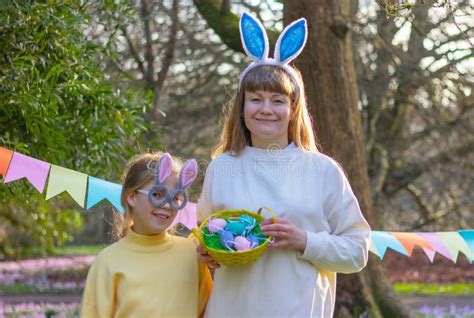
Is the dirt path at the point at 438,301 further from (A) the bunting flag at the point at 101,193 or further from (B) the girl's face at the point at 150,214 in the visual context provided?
(B) the girl's face at the point at 150,214

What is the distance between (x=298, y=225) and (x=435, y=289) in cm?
947

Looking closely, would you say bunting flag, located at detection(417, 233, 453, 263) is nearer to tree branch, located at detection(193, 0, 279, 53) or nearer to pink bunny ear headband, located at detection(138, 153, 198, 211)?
pink bunny ear headband, located at detection(138, 153, 198, 211)

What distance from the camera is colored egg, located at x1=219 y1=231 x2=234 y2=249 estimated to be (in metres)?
3.07

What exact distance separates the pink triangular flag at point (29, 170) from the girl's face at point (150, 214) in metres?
1.00

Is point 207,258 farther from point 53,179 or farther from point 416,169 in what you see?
point 416,169

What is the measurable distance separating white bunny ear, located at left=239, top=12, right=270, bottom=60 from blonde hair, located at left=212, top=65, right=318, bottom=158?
8cm

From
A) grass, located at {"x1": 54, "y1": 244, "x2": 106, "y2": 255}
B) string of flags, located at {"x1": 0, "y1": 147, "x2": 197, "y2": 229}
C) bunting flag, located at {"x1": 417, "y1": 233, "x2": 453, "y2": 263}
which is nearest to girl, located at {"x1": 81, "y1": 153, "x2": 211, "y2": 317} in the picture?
string of flags, located at {"x1": 0, "y1": 147, "x2": 197, "y2": 229}

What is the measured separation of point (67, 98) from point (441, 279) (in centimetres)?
977

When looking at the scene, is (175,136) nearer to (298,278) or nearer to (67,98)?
(67,98)

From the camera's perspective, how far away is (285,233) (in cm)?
306

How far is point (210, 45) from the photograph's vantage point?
10719mm

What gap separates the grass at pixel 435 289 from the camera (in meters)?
11.8

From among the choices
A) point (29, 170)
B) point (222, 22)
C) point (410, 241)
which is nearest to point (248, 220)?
point (29, 170)

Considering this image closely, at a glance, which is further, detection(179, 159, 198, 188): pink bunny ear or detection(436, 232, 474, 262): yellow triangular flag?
detection(436, 232, 474, 262): yellow triangular flag
